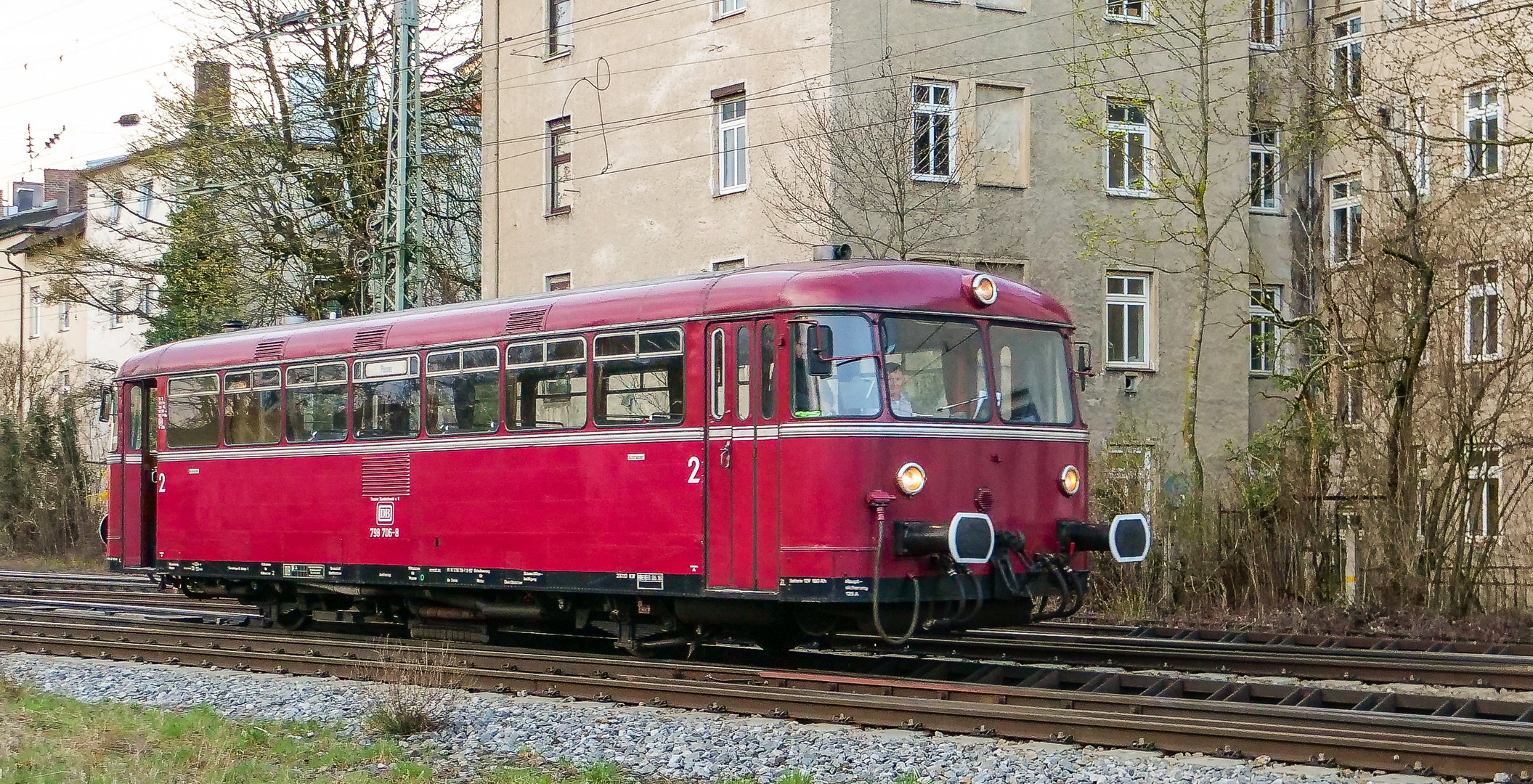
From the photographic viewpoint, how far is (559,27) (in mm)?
31109

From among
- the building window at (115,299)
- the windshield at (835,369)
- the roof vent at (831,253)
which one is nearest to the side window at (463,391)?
the roof vent at (831,253)

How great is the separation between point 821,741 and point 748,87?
18.1m

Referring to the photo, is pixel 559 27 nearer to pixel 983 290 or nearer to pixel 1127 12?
pixel 1127 12

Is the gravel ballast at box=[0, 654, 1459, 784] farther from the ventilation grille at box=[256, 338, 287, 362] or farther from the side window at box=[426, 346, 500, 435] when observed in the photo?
the ventilation grille at box=[256, 338, 287, 362]

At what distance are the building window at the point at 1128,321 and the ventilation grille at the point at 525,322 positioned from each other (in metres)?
15.5

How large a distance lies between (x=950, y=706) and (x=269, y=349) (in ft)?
30.5

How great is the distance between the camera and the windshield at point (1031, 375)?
12.7 meters

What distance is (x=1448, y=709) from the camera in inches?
398

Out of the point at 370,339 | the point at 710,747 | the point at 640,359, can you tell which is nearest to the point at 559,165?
the point at 370,339

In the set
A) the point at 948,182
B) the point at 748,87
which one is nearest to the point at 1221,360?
the point at 948,182

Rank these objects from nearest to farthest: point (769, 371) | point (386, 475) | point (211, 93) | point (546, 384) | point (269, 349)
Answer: point (769, 371) < point (546, 384) < point (386, 475) < point (269, 349) < point (211, 93)

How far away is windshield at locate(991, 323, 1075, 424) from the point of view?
12.7 metres

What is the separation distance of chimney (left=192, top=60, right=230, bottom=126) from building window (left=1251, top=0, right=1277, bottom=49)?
19768mm

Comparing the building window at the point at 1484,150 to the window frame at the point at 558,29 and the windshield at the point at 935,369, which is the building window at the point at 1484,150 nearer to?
the windshield at the point at 935,369
